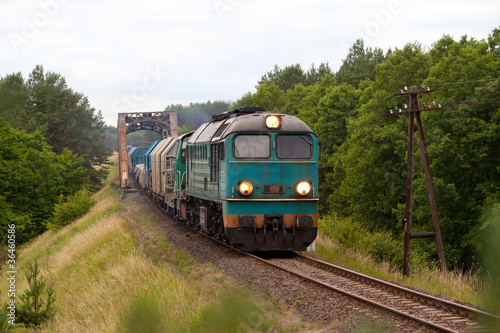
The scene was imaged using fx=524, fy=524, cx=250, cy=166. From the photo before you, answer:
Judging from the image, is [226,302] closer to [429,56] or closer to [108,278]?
[108,278]

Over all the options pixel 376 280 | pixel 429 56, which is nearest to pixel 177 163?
pixel 376 280

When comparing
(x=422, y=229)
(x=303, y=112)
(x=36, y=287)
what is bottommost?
(x=422, y=229)

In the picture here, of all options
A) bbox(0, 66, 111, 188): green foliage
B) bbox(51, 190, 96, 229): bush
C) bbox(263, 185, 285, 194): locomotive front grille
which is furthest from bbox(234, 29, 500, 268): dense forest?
bbox(0, 66, 111, 188): green foliage

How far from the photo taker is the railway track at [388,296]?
789 centimetres

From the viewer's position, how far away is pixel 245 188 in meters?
13.7

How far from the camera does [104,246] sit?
20.3m

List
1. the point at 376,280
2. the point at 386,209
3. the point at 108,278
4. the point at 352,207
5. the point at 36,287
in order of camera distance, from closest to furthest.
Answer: the point at 376,280 → the point at 36,287 → the point at 108,278 → the point at 386,209 → the point at 352,207

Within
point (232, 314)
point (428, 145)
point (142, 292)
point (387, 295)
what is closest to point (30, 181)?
point (428, 145)

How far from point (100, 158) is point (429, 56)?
150ft

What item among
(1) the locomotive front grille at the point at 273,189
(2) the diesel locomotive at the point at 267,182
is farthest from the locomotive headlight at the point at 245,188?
(1) the locomotive front grille at the point at 273,189

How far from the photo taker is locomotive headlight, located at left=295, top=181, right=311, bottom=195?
45.8ft

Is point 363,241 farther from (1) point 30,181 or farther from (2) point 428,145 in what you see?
(1) point 30,181

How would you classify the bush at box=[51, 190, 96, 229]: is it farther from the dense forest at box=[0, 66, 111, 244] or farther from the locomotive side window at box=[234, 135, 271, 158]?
the locomotive side window at box=[234, 135, 271, 158]

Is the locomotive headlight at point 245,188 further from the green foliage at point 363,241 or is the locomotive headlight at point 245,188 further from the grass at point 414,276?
the green foliage at point 363,241
